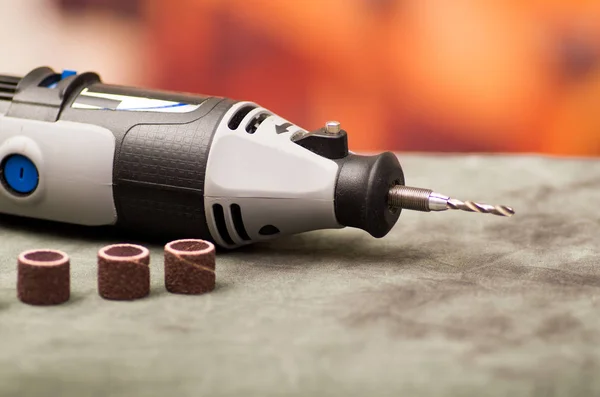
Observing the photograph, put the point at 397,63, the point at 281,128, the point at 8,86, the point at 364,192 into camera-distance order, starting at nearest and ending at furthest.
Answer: the point at 364,192 → the point at 281,128 → the point at 8,86 → the point at 397,63

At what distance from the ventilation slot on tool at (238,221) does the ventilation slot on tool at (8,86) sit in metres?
0.47

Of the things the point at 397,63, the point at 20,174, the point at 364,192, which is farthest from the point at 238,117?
the point at 397,63

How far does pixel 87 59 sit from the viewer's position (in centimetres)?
247

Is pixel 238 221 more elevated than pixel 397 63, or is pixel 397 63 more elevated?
pixel 397 63

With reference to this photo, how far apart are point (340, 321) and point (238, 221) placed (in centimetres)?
32

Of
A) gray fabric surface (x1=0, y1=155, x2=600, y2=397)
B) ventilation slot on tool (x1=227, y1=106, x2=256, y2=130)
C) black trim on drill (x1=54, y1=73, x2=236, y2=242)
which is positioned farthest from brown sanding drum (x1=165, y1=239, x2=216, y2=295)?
ventilation slot on tool (x1=227, y1=106, x2=256, y2=130)

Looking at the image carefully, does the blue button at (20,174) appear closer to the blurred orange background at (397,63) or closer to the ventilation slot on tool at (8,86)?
the ventilation slot on tool at (8,86)

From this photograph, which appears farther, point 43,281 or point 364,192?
point 364,192

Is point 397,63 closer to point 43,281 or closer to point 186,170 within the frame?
point 186,170

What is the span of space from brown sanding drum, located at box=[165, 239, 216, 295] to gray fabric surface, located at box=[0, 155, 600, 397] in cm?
2

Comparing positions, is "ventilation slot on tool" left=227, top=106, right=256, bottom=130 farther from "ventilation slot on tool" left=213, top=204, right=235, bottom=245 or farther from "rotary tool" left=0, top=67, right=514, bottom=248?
"ventilation slot on tool" left=213, top=204, right=235, bottom=245

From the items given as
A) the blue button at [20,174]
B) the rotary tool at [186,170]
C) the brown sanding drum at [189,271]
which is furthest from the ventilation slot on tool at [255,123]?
the blue button at [20,174]

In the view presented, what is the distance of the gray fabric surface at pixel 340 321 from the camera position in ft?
3.54

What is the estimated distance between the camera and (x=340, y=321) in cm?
125
